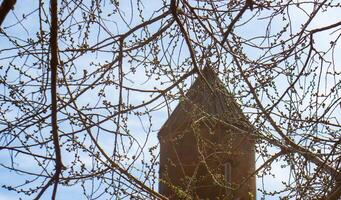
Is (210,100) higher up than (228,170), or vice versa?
(228,170)

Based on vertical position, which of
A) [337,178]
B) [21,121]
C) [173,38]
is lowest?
[337,178]

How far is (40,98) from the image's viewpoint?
13.7 ft

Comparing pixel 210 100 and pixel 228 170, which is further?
pixel 228 170

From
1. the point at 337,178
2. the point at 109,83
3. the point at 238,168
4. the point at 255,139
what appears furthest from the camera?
the point at 238,168

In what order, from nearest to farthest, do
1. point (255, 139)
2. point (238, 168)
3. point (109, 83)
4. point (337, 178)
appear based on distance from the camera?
point (337, 178)
point (109, 83)
point (255, 139)
point (238, 168)

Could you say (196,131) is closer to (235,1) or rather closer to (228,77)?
(228,77)

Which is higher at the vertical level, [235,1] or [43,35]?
[235,1]

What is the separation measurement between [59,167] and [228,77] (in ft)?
4.92

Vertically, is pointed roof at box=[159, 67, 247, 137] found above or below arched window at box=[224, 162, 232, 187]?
below

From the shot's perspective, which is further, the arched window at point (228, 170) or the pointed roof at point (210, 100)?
the arched window at point (228, 170)

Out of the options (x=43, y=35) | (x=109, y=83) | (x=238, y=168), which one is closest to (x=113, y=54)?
(x=109, y=83)

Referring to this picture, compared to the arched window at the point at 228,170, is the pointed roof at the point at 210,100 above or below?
below

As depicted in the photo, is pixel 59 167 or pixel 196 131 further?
pixel 196 131

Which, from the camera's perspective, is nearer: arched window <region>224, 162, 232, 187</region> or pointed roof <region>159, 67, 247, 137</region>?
pointed roof <region>159, 67, 247, 137</region>
